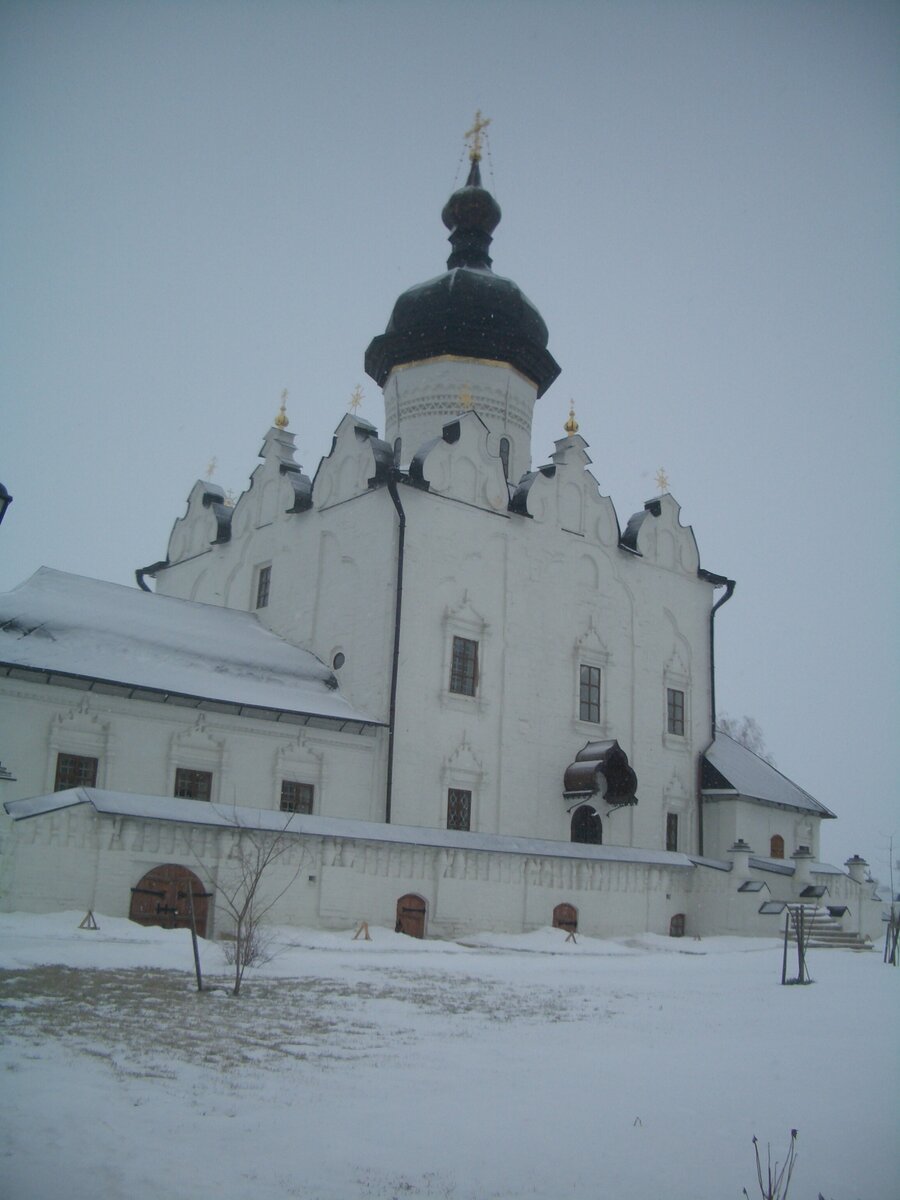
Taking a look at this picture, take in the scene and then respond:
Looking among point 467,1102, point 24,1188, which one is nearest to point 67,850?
point 467,1102

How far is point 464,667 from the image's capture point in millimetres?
23031

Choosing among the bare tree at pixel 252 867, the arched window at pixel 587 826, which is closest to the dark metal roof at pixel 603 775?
the arched window at pixel 587 826

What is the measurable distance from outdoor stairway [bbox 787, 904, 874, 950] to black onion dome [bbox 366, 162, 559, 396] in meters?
14.5

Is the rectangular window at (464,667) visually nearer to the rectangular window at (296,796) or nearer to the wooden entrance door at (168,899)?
the rectangular window at (296,796)

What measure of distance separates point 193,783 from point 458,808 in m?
5.38

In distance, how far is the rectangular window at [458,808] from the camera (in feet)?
72.9

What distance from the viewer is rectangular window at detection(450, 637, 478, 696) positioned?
22812mm

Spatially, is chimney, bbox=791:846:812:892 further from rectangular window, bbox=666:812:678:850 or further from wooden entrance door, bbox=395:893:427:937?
wooden entrance door, bbox=395:893:427:937

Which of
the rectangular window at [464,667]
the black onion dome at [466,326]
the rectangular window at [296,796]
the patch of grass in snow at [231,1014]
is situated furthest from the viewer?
the black onion dome at [466,326]

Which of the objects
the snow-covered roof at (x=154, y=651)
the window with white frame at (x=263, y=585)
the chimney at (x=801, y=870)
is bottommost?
the chimney at (x=801, y=870)

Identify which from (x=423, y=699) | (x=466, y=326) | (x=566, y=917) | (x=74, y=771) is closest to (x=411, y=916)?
(x=566, y=917)

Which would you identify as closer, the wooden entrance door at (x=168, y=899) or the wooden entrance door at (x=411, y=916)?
the wooden entrance door at (x=168, y=899)

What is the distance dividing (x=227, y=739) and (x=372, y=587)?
4.25 m

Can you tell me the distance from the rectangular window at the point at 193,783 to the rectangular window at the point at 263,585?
6336 millimetres
